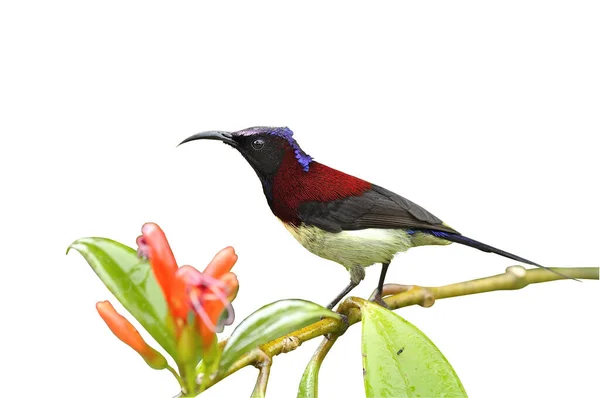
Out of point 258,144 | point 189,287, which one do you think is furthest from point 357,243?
point 189,287

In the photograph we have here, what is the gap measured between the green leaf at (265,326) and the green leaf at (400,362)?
0.24m

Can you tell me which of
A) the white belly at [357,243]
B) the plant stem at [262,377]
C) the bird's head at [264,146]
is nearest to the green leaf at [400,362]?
the plant stem at [262,377]

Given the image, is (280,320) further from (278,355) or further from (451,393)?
(451,393)

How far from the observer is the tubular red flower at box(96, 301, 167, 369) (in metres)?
2.56

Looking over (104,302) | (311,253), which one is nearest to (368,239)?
(311,253)

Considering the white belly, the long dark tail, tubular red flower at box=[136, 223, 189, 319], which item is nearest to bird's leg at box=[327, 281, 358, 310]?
the white belly

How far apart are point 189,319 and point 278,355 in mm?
468

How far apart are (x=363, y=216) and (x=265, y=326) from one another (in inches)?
33.7

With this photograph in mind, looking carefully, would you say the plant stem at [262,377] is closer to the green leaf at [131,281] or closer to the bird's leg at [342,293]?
the green leaf at [131,281]

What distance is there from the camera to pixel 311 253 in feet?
11.1

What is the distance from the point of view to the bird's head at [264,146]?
3.32m

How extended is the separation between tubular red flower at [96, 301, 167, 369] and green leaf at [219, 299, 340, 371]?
0.72 ft

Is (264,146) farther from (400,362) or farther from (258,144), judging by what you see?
(400,362)

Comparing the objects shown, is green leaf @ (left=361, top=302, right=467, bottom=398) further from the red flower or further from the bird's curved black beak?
the bird's curved black beak
